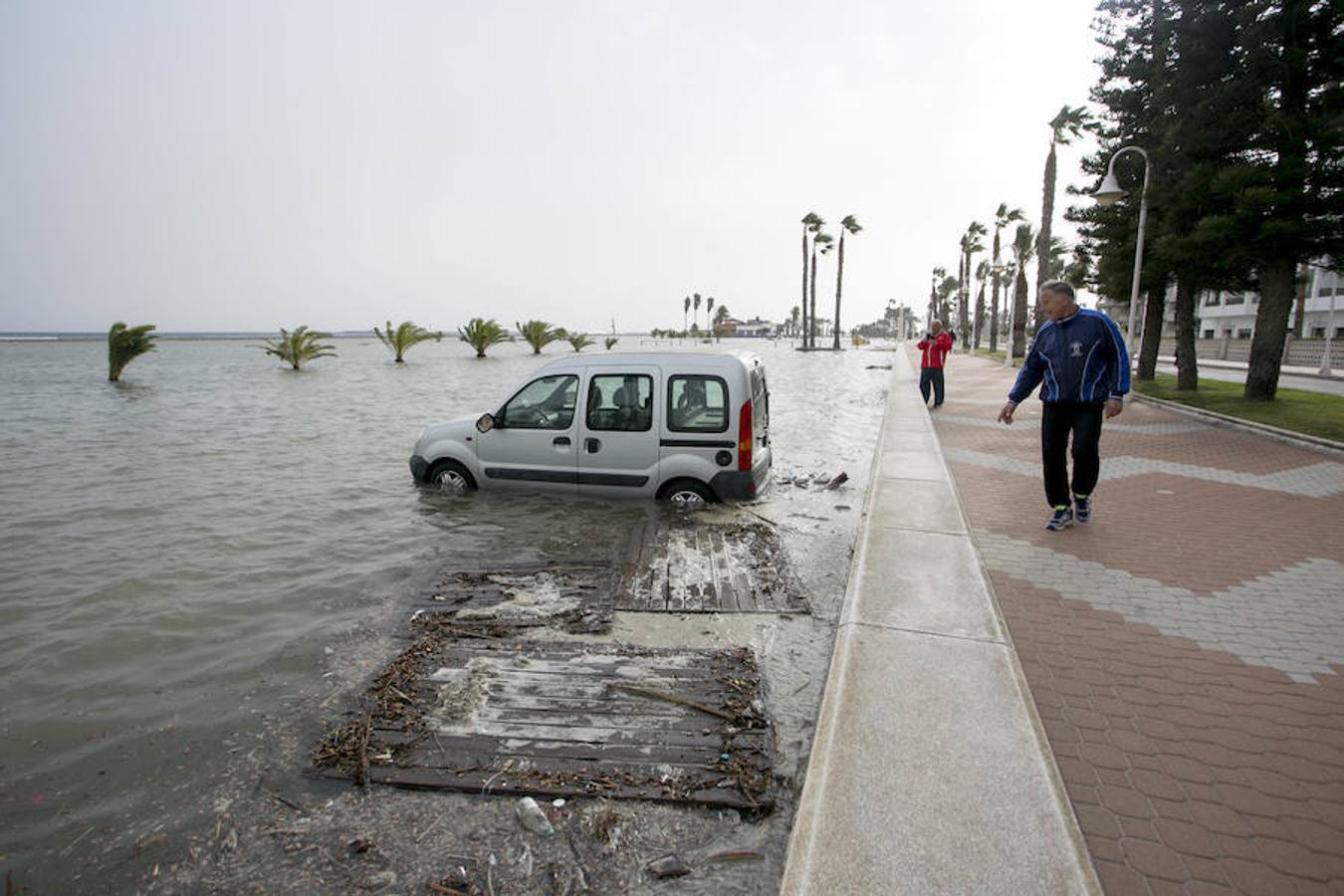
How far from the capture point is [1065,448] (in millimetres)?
6258

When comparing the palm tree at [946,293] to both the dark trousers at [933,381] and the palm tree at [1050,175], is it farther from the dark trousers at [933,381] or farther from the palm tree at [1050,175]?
the dark trousers at [933,381]

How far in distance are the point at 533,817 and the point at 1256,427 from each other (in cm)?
1418

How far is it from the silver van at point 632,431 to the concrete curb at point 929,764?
2.99m

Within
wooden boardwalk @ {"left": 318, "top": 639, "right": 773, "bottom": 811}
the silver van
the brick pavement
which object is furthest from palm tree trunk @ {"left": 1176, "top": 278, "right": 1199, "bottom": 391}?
wooden boardwalk @ {"left": 318, "top": 639, "right": 773, "bottom": 811}

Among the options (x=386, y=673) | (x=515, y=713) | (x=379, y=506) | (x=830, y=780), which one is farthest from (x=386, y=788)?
(x=379, y=506)

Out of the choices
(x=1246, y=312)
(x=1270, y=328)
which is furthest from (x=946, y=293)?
(x=1270, y=328)

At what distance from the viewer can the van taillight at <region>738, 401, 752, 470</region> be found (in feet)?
24.2

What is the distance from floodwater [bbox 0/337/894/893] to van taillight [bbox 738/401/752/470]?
804 millimetres

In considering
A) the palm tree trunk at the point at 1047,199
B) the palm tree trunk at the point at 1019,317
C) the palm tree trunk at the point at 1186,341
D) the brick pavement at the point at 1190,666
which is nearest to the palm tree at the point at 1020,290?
the palm tree trunk at the point at 1019,317

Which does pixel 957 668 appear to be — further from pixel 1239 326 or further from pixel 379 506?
pixel 1239 326

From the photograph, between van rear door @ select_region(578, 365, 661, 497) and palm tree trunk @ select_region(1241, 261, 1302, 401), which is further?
palm tree trunk @ select_region(1241, 261, 1302, 401)

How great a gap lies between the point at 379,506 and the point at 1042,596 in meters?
7.47

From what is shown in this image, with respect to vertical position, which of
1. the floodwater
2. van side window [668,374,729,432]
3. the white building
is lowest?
the floodwater

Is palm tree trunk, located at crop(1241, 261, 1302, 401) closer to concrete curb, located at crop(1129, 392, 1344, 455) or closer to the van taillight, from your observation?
concrete curb, located at crop(1129, 392, 1344, 455)
